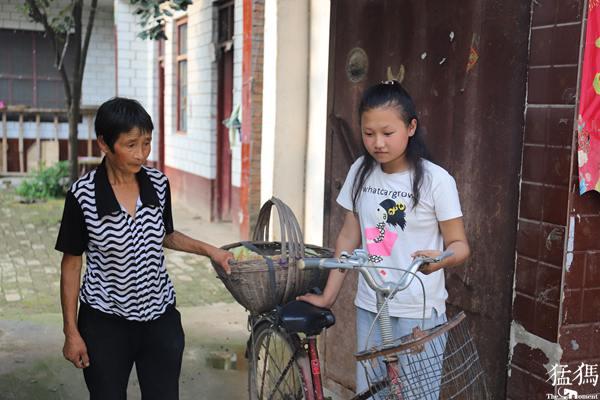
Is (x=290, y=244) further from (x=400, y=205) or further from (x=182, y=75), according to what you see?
(x=182, y=75)

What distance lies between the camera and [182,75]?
1277cm

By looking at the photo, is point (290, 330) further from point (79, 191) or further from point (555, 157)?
point (555, 157)

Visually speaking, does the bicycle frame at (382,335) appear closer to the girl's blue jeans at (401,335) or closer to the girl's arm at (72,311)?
the girl's blue jeans at (401,335)

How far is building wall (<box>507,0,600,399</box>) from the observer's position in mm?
2766

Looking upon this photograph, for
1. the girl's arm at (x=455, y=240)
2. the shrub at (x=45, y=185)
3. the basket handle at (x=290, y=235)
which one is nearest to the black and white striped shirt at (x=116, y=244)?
the basket handle at (x=290, y=235)

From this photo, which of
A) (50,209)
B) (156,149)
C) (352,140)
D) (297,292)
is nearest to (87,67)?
(156,149)

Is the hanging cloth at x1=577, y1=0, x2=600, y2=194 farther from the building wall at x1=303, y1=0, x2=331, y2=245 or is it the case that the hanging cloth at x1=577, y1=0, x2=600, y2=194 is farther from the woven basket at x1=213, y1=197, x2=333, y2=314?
the building wall at x1=303, y1=0, x2=331, y2=245

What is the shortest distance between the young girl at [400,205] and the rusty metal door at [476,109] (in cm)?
56

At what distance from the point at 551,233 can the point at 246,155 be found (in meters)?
5.25

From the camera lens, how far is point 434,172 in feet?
8.63

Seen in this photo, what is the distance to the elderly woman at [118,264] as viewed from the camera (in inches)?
105

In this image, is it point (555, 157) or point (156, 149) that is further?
point (156, 149)

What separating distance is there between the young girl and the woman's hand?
108cm

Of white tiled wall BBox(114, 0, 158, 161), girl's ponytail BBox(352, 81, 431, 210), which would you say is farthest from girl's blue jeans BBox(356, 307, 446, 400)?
white tiled wall BBox(114, 0, 158, 161)
